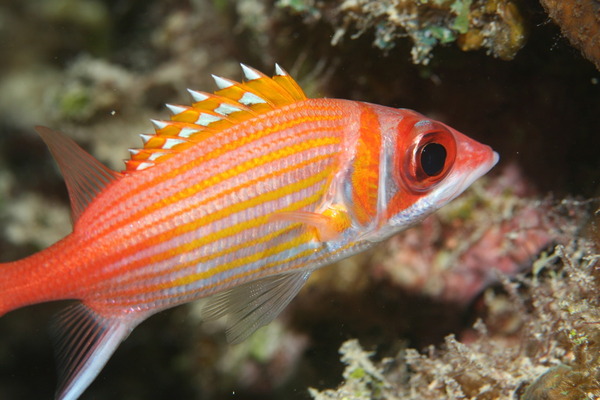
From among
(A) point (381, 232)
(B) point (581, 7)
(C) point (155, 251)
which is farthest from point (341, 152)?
(B) point (581, 7)

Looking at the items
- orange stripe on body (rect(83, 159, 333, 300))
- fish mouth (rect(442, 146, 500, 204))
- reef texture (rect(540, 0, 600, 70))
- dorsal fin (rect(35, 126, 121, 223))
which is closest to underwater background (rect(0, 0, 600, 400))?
reef texture (rect(540, 0, 600, 70))

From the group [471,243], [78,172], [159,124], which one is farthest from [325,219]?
[471,243]

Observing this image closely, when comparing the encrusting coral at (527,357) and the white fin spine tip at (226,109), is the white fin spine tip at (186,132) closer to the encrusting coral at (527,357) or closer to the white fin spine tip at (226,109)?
the white fin spine tip at (226,109)

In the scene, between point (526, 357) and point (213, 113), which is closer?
point (213, 113)

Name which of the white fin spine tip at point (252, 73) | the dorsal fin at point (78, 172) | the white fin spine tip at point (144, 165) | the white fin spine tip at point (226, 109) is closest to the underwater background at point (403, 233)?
the white fin spine tip at point (252, 73)

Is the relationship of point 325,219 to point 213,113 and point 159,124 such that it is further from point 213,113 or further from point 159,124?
point 159,124

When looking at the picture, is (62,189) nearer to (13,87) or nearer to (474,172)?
(13,87)

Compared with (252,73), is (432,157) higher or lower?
lower
